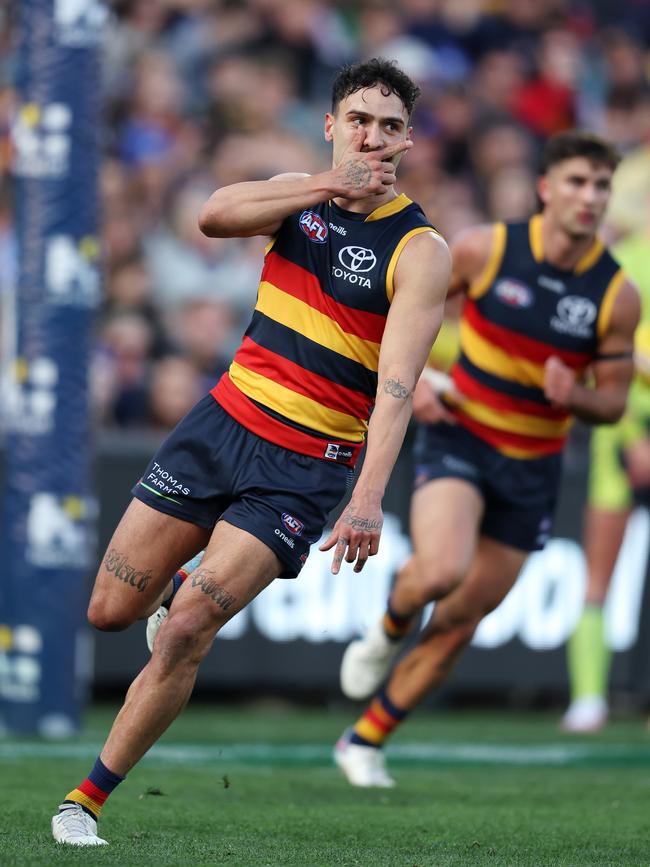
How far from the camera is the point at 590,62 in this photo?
639 inches

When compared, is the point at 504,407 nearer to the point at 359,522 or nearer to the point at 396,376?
the point at 396,376

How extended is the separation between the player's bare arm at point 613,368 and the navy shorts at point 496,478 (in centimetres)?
44

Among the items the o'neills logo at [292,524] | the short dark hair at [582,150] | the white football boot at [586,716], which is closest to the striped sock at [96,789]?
the o'neills logo at [292,524]

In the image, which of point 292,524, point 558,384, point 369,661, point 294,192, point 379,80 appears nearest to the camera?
point 294,192

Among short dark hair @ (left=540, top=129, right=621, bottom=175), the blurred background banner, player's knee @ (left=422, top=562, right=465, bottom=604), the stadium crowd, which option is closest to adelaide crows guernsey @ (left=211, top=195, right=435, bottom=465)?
player's knee @ (left=422, top=562, right=465, bottom=604)

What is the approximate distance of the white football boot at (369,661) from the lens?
7.29 metres

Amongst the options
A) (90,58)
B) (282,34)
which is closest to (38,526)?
(90,58)

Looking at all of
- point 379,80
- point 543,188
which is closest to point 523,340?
point 543,188

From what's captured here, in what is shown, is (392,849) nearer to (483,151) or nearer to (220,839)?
(220,839)

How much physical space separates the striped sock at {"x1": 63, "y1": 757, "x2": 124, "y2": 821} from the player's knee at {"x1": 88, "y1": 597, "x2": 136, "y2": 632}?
0.51 meters

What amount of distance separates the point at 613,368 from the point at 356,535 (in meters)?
2.74

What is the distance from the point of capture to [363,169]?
5094mm

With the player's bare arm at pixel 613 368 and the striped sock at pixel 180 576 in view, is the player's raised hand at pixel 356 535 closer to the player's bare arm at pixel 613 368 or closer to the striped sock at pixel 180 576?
the striped sock at pixel 180 576

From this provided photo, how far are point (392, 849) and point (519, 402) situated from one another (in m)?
2.68
